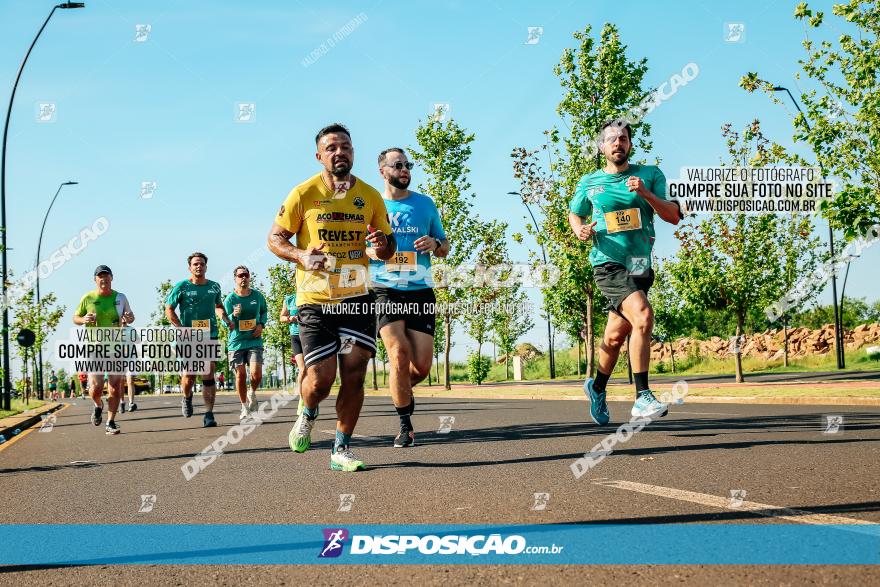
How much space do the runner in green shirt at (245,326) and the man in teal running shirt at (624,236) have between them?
6941mm

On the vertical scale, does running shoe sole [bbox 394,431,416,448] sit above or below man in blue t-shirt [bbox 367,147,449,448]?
below

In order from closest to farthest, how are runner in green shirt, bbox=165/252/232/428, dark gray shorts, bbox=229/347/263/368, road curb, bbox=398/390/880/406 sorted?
1. runner in green shirt, bbox=165/252/232/428
2. dark gray shorts, bbox=229/347/263/368
3. road curb, bbox=398/390/880/406

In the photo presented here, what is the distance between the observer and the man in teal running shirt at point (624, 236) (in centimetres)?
763

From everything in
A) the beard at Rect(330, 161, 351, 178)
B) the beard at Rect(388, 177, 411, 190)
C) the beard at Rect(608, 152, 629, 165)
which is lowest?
the beard at Rect(330, 161, 351, 178)

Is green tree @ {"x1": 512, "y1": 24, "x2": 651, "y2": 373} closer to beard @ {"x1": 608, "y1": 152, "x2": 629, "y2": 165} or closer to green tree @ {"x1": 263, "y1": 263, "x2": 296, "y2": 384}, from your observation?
beard @ {"x1": 608, "y1": 152, "x2": 629, "y2": 165}

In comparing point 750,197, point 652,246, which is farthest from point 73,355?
point 750,197

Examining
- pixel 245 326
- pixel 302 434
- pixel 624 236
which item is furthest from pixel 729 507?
pixel 245 326

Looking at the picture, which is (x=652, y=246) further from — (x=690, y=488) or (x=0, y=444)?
(x=0, y=444)

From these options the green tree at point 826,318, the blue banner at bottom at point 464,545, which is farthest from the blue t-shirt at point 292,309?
the green tree at point 826,318

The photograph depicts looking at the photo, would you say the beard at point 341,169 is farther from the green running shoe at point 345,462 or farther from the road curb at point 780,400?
the road curb at point 780,400

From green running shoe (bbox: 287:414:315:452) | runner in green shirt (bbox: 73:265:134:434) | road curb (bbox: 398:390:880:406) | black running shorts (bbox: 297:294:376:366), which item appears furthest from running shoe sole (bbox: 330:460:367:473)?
road curb (bbox: 398:390:880:406)

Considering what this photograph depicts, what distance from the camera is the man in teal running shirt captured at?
763cm

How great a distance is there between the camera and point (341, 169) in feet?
20.4

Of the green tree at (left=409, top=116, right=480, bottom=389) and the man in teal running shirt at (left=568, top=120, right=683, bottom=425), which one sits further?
the green tree at (left=409, top=116, right=480, bottom=389)
